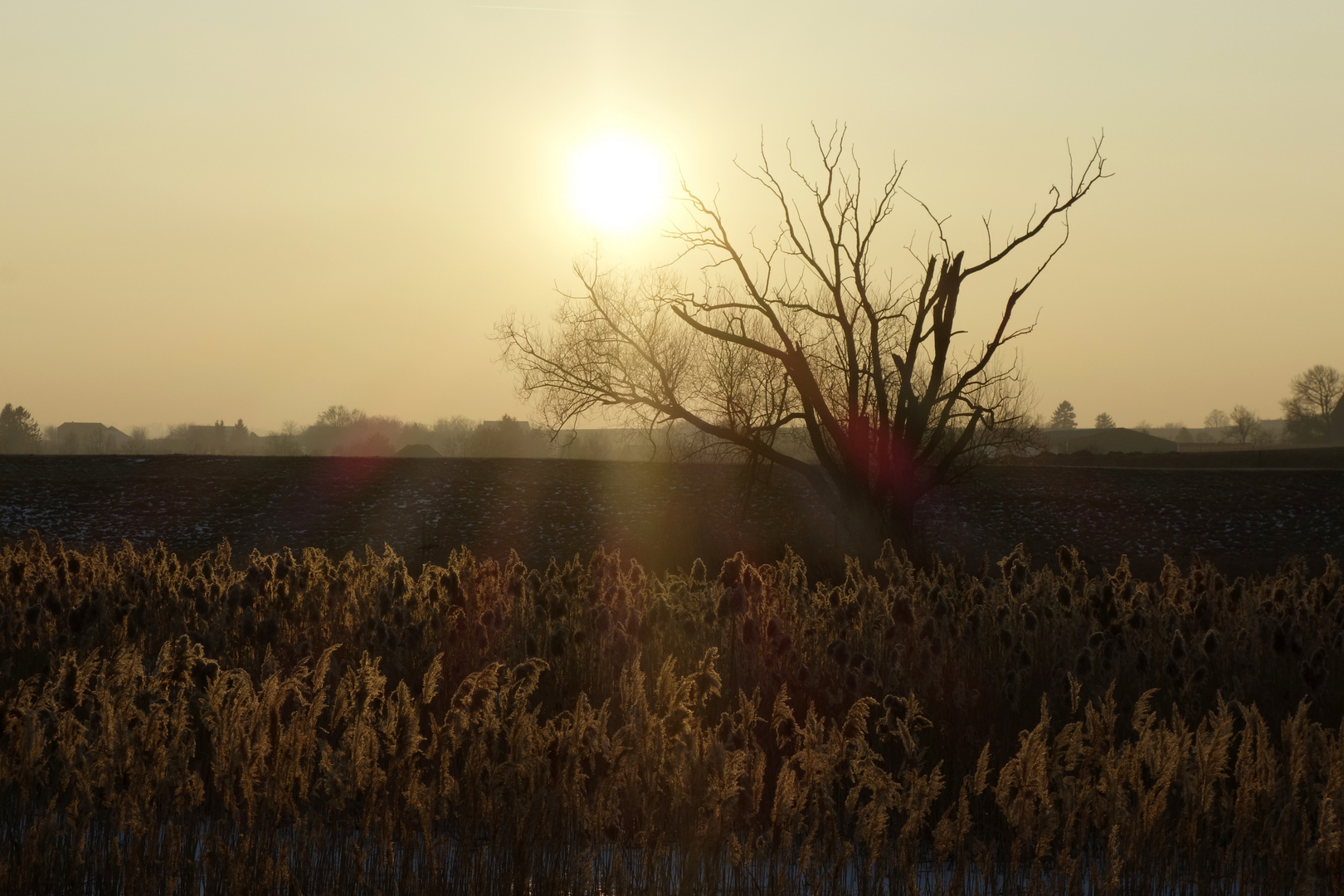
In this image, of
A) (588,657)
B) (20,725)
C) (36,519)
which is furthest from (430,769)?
(36,519)

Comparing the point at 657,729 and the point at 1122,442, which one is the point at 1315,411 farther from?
the point at 657,729

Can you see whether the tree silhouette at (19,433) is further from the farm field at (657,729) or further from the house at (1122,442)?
the farm field at (657,729)

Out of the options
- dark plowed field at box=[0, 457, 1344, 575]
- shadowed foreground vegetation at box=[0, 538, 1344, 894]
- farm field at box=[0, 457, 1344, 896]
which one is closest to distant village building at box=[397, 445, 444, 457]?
dark plowed field at box=[0, 457, 1344, 575]

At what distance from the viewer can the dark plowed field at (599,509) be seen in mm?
23969

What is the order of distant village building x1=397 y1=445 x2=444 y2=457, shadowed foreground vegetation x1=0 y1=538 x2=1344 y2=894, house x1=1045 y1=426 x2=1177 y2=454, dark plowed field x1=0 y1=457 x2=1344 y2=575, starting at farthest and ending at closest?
house x1=1045 y1=426 x2=1177 y2=454
distant village building x1=397 y1=445 x2=444 y2=457
dark plowed field x1=0 y1=457 x2=1344 y2=575
shadowed foreground vegetation x1=0 y1=538 x2=1344 y2=894

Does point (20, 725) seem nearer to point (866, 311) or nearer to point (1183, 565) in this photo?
point (866, 311)

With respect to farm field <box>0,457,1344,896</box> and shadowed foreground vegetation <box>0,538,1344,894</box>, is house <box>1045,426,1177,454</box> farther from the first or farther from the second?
shadowed foreground vegetation <box>0,538,1344,894</box>

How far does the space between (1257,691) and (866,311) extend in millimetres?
12256

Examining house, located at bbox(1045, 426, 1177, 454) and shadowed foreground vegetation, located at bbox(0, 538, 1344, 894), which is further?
house, located at bbox(1045, 426, 1177, 454)

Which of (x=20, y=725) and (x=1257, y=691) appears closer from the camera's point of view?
(x=20, y=725)

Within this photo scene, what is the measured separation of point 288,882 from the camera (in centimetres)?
421

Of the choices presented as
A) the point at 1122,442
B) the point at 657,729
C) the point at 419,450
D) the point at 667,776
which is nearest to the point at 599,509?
the point at 657,729

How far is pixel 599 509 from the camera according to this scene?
2694 cm

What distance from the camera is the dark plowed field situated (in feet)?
78.6
